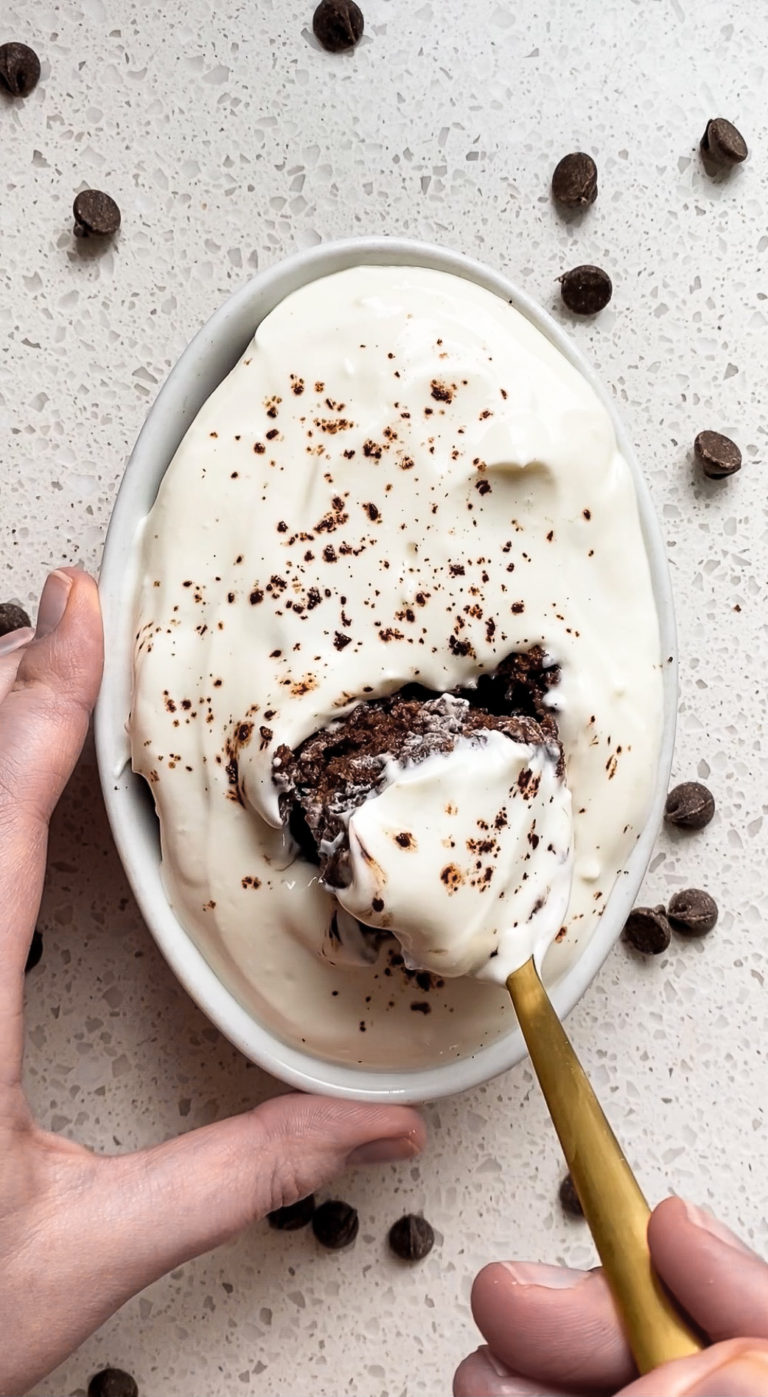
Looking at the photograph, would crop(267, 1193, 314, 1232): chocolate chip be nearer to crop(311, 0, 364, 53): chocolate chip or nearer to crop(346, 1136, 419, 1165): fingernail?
crop(346, 1136, 419, 1165): fingernail

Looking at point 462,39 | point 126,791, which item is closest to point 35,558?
point 126,791

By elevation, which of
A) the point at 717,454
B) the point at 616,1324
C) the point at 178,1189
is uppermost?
the point at 717,454

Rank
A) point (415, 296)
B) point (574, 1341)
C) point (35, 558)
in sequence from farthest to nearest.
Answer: point (35, 558) → point (415, 296) → point (574, 1341)

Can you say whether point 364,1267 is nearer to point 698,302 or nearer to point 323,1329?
point 323,1329

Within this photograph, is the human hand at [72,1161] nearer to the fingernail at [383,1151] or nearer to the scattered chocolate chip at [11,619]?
the fingernail at [383,1151]

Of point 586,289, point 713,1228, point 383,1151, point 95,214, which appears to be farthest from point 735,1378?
point 95,214

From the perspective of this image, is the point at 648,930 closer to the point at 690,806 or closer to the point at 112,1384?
the point at 690,806
